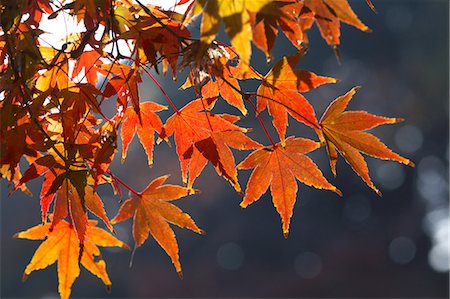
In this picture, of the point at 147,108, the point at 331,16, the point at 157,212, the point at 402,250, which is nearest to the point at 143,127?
the point at 147,108

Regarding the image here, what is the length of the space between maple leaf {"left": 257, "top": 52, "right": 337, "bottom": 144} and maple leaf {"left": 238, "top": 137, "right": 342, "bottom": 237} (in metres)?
0.06

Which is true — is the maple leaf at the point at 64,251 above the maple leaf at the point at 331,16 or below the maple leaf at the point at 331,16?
below

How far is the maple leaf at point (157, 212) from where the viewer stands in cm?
87

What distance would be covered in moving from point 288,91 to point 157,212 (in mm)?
301

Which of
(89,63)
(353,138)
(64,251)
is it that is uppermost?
(89,63)

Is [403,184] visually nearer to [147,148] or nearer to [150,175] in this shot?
[150,175]

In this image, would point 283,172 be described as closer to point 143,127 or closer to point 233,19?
point 143,127

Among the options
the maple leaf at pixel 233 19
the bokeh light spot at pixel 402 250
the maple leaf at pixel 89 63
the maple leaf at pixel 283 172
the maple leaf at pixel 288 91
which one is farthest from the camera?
the bokeh light spot at pixel 402 250

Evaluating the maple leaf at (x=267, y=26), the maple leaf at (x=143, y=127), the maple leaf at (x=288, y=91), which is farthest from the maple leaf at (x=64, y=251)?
the maple leaf at (x=267, y=26)

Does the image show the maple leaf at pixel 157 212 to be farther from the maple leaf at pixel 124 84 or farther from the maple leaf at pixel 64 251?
the maple leaf at pixel 124 84

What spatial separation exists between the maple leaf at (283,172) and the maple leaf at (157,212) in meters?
0.10

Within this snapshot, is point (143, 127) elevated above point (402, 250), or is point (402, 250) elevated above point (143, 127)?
point (402, 250)

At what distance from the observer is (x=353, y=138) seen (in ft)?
2.48

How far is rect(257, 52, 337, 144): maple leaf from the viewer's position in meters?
Answer: 0.67
